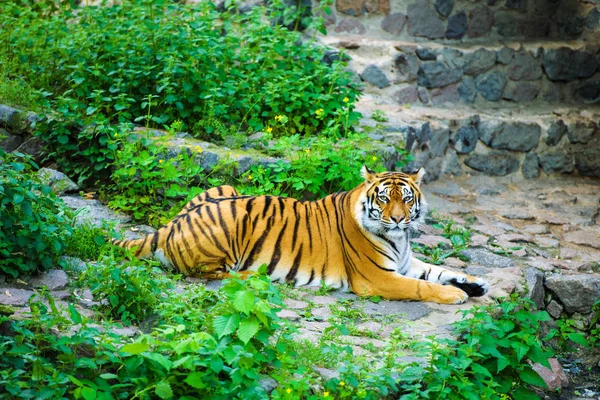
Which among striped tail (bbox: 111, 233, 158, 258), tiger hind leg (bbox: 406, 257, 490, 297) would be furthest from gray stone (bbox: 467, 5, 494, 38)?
striped tail (bbox: 111, 233, 158, 258)

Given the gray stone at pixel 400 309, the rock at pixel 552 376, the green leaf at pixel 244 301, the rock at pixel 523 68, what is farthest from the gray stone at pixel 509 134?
the green leaf at pixel 244 301

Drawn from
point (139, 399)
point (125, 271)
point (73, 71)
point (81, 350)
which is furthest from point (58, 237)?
point (73, 71)

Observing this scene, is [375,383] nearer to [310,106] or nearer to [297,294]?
[297,294]

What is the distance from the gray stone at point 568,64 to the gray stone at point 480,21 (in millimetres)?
702

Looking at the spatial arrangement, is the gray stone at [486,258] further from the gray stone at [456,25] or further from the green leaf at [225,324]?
the gray stone at [456,25]

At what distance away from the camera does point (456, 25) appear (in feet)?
31.7

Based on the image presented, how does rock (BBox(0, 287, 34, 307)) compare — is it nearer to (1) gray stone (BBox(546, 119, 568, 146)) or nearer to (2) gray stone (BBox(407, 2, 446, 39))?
(2) gray stone (BBox(407, 2, 446, 39))

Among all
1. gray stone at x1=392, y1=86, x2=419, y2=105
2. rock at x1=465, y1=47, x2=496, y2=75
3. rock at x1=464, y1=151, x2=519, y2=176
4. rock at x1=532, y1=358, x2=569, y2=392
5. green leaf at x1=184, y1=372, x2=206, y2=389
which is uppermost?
rock at x1=465, y1=47, x2=496, y2=75

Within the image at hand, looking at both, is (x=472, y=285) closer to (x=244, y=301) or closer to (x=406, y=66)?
(x=244, y=301)

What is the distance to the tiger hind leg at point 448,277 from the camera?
240 inches

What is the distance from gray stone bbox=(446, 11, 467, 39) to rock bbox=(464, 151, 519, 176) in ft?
4.46

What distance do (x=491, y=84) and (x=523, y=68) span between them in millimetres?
434

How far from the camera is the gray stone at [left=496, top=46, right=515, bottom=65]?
962 centimetres

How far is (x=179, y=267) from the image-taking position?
238 inches
